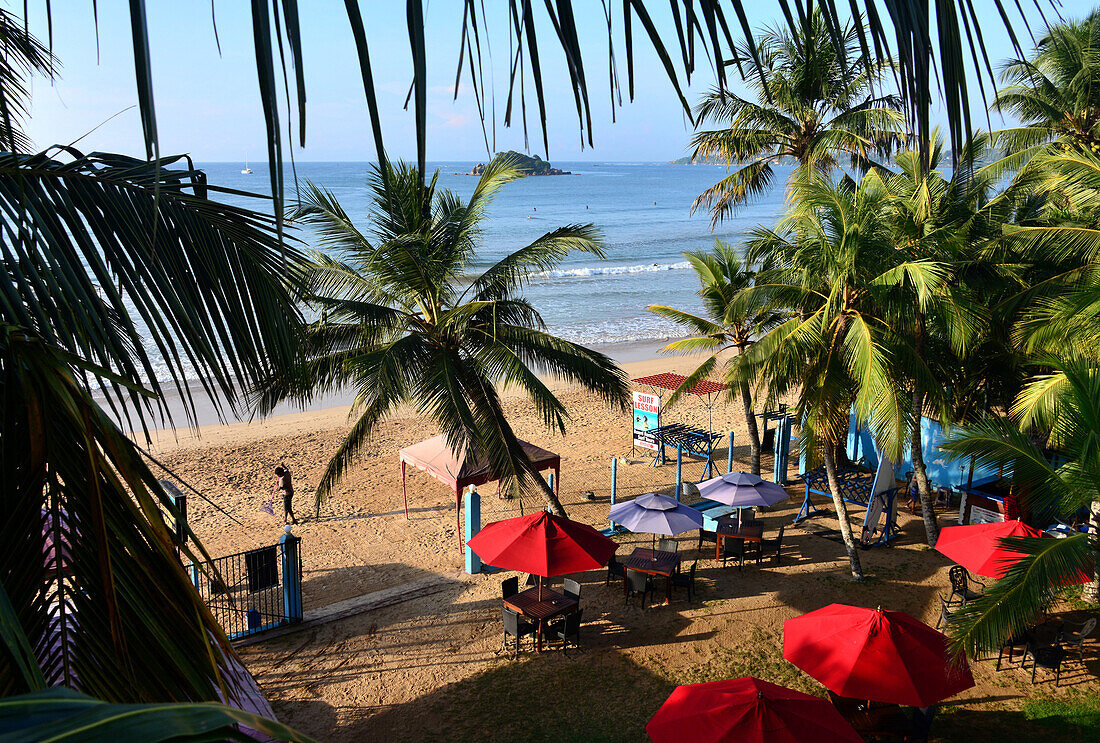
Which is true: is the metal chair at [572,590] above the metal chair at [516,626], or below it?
above

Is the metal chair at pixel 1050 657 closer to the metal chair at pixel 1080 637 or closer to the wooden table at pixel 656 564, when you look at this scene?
the metal chair at pixel 1080 637

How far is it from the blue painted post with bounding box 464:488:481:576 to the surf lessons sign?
632 cm

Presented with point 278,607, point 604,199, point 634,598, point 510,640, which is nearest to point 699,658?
point 634,598

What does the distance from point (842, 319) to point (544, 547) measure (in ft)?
18.6

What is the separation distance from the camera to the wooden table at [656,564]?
1145 centimetres

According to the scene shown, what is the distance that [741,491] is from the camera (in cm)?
1324

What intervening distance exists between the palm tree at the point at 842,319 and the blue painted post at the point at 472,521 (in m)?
4.77

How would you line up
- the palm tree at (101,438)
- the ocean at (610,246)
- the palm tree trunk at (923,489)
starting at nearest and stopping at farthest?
1. the palm tree at (101,438)
2. the palm tree trunk at (923,489)
3. the ocean at (610,246)

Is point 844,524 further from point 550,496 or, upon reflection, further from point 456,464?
point 456,464

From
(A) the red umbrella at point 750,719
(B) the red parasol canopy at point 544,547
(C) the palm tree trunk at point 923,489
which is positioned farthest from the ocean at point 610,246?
(C) the palm tree trunk at point 923,489

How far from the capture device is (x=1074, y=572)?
7.16 metres

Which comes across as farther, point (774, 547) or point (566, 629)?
point (774, 547)

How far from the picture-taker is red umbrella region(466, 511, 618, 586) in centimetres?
1006

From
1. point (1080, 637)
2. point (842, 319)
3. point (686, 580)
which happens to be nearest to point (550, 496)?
point (686, 580)
